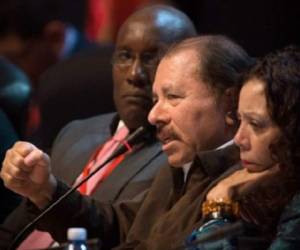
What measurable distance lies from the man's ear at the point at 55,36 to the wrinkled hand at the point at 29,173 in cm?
253

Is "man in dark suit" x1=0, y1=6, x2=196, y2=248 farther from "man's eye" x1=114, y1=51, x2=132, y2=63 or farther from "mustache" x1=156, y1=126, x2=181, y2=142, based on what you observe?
"mustache" x1=156, y1=126, x2=181, y2=142

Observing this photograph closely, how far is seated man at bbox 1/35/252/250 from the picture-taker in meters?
3.51

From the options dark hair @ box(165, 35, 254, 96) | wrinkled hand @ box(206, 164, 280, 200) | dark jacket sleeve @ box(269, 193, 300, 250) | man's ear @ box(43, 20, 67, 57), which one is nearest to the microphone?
dark hair @ box(165, 35, 254, 96)

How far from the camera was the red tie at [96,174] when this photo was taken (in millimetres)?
4008

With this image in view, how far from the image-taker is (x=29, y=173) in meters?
3.54

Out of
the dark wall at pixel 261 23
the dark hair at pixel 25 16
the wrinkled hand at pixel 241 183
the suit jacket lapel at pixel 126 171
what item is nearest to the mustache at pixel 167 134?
the wrinkled hand at pixel 241 183

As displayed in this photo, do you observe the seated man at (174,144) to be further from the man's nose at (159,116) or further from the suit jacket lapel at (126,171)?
the suit jacket lapel at (126,171)

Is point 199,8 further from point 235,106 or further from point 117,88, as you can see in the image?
point 235,106

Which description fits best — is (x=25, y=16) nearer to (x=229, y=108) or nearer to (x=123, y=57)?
(x=123, y=57)

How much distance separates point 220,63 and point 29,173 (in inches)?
21.3

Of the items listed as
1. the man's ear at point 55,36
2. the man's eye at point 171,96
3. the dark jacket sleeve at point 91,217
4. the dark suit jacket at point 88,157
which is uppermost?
the man's eye at point 171,96

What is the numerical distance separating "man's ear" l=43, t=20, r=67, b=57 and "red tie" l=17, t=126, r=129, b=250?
1944 millimetres

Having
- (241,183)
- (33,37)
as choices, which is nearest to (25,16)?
(33,37)

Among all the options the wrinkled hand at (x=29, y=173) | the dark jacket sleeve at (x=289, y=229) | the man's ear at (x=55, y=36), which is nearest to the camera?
the dark jacket sleeve at (x=289, y=229)
